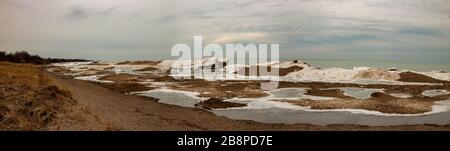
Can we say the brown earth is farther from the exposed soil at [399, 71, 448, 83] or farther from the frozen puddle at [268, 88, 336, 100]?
the exposed soil at [399, 71, 448, 83]

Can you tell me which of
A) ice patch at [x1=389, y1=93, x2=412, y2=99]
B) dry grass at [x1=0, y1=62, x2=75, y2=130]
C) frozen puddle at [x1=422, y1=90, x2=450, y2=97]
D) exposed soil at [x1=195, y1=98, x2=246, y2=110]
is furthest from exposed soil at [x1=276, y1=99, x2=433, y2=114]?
dry grass at [x1=0, y1=62, x2=75, y2=130]

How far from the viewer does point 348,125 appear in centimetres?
2903

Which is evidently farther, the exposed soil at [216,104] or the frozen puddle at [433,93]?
the frozen puddle at [433,93]

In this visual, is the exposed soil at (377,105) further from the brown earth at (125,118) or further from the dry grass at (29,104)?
the dry grass at (29,104)

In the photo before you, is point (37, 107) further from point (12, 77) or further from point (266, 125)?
point (266, 125)

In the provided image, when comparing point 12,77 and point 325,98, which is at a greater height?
point 12,77

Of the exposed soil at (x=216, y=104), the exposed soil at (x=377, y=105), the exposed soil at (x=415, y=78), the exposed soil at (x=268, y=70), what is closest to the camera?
the exposed soil at (x=377, y=105)

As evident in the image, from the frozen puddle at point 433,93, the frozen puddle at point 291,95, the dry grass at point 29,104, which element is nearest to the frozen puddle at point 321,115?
the frozen puddle at point 291,95

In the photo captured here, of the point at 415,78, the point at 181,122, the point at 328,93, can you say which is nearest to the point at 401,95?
the point at 328,93

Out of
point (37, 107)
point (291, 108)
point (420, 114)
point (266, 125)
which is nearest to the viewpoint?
point (37, 107)

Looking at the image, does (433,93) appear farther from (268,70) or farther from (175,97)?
(268,70)

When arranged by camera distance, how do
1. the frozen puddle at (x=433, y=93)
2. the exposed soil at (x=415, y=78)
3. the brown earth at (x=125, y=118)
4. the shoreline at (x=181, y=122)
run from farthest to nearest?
the exposed soil at (x=415, y=78) → the frozen puddle at (x=433, y=93) → the shoreline at (x=181, y=122) → the brown earth at (x=125, y=118)
